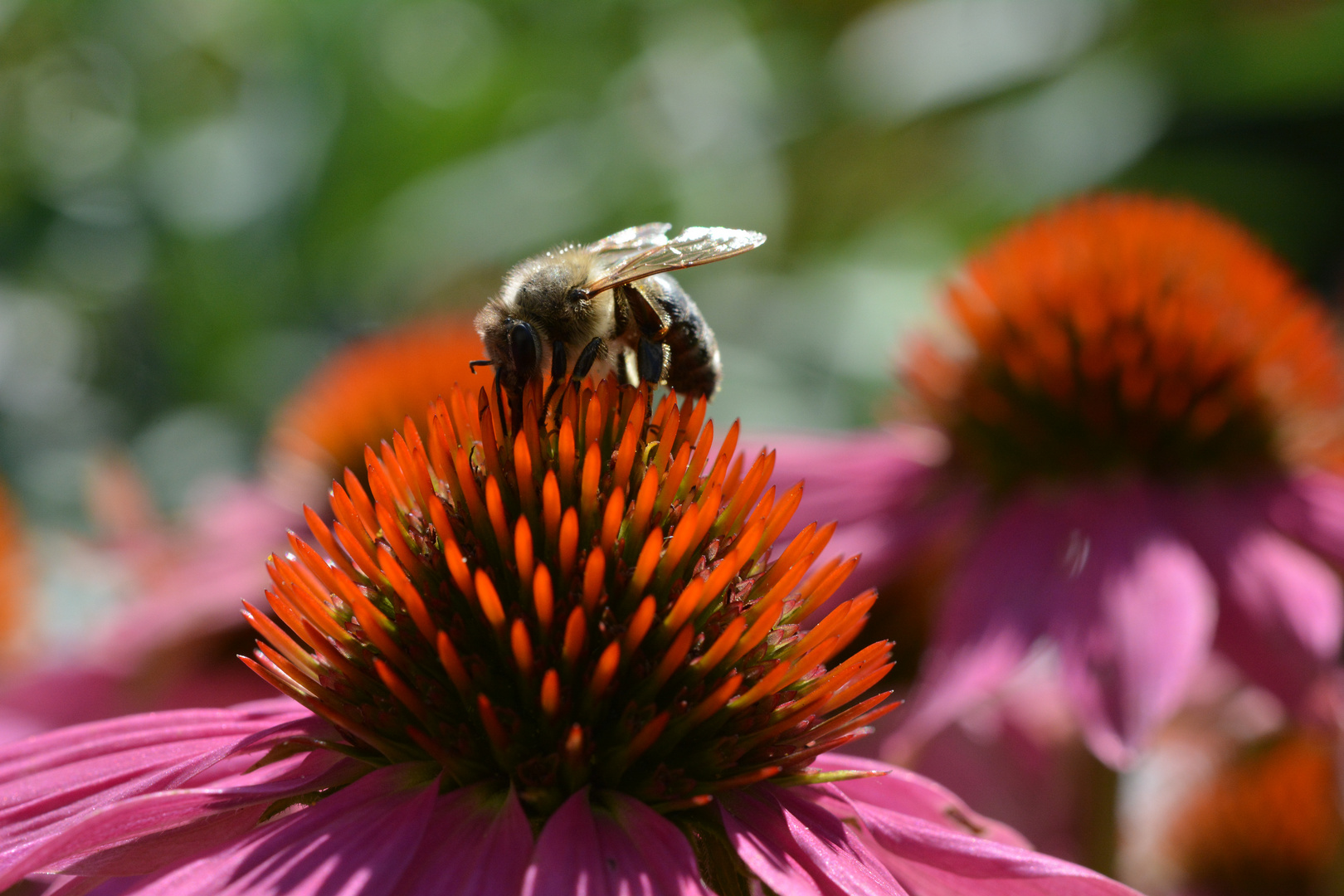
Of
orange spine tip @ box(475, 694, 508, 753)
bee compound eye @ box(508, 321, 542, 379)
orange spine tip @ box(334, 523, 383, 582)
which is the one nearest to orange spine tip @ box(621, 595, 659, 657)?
orange spine tip @ box(475, 694, 508, 753)

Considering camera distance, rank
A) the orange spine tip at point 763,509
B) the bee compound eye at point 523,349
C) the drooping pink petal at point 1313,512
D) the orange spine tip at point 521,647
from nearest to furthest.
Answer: the orange spine tip at point 521,647 < the orange spine tip at point 763,509 < the bee compound eye at point 523,349 < the drooping pink petal at point 1313,512

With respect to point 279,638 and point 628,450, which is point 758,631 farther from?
point 279,638

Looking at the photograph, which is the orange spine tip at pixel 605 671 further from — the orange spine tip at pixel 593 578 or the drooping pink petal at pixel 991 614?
the drooping pink petal at pixel 991 614

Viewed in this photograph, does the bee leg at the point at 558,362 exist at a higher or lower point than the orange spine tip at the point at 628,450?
higher

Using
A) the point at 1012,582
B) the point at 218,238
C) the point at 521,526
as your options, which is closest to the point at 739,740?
the point at 521,526

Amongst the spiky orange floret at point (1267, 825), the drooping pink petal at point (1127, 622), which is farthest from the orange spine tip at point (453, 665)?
the spiky orange floret at point (1267, 825)

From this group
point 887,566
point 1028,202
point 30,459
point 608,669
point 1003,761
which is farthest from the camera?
point 1028,202

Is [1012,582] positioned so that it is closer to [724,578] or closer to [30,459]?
[724,578]

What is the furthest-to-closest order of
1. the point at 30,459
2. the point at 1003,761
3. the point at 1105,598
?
the point at 30,459, the point at 1003,761, the point at 1105,598
